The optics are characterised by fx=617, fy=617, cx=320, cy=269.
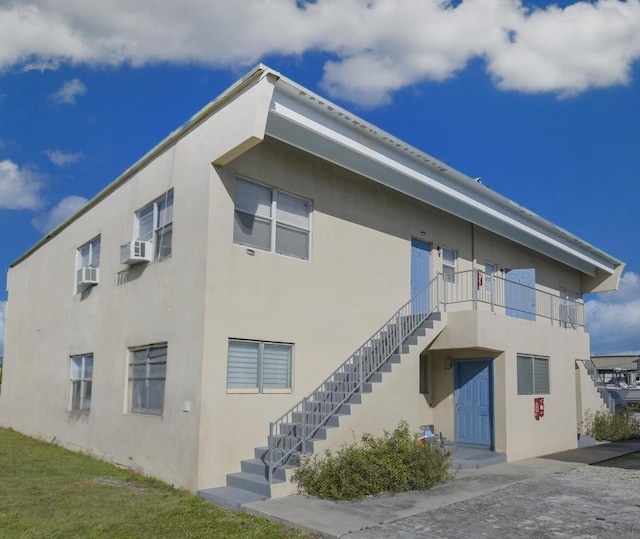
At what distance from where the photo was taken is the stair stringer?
1011 centimetres

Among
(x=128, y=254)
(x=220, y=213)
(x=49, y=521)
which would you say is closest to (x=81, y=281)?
(x=128, y=254)

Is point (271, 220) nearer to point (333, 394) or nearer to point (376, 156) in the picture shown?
point (376, 156)

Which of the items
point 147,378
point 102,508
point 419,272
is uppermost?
point 419,272

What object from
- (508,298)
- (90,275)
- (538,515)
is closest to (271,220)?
(90,275)

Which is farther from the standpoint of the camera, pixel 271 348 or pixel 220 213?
pixel 271 348

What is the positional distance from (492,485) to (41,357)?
42.9 feet

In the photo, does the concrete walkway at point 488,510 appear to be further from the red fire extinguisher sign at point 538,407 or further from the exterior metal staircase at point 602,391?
the exterior metal staircase at point 602,391

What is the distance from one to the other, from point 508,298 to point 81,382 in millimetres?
11171

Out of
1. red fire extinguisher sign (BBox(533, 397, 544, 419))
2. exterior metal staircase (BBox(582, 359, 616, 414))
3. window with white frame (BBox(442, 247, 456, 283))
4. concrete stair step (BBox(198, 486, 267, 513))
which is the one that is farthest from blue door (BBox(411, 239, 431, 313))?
exterior metal staircase (BBox(582, 359, 616, 414))

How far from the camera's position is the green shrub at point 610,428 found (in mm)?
17688

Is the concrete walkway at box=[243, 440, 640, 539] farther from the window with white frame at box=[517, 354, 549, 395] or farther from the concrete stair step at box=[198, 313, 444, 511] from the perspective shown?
the window with white frame at box=[517, 354, 549, 395]

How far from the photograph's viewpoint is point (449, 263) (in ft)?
53.0

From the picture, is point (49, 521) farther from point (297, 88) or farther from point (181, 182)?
point (297, 88)

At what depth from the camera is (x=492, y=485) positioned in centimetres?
1046
